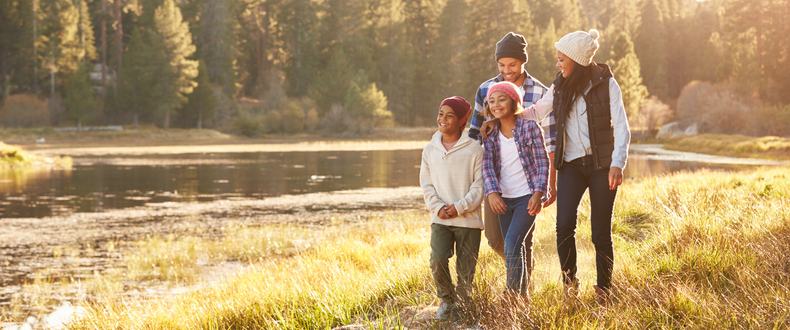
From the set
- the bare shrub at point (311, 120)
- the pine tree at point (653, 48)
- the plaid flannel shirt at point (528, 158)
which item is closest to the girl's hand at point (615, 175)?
the plaid flannel shirt at point (528, 158)

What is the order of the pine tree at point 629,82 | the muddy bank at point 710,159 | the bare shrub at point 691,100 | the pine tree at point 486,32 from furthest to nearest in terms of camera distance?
the pine tree at point 486,32
the pine tree at point 629,82
the bare shrub at point 691,100
the muddy bank at point 710,159

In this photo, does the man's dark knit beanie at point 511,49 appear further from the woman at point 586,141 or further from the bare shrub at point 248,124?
the bare shrub at point 248,124

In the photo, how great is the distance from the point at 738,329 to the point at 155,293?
705 centimetres

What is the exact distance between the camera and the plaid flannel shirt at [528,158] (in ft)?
12.1

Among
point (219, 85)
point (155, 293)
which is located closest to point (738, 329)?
point (155, 293)

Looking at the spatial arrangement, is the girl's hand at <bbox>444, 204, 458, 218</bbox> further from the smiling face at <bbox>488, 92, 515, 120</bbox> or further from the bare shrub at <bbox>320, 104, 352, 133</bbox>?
the bare shrub at <bbox>320, 104, 352, 133</bbox>

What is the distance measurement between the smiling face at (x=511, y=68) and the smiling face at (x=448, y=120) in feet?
2.09

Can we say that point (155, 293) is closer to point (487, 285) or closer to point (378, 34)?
point (487, 285)

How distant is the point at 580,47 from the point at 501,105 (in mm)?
585

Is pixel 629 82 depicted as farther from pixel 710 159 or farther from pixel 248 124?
pixel 248 124

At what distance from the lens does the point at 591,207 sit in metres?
3.77

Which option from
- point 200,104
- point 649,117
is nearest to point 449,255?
point 649,117

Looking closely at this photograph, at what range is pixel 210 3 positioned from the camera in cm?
7075

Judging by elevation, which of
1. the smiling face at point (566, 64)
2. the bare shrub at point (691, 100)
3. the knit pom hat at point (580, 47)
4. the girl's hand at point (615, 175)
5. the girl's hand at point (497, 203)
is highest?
the bare shrub at point (691, 100)
